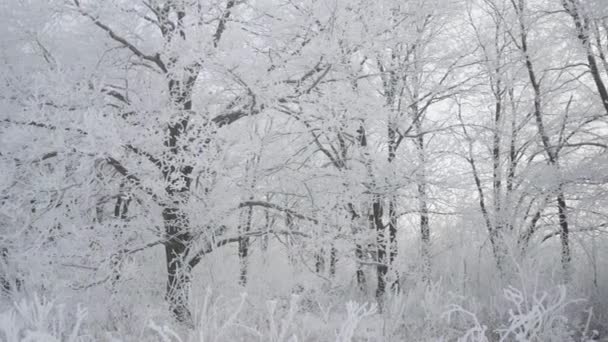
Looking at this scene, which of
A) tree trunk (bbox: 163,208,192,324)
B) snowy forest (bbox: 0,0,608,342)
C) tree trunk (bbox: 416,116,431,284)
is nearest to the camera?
snowy forest (bbox: 0,0,608,342)

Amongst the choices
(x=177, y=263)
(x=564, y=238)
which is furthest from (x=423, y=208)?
(x=177, y=263)

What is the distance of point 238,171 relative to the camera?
21.5 ft

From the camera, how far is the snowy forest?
16.8ft

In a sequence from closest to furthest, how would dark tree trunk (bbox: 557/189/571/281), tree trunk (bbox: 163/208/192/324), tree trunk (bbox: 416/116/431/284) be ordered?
tree trunk (bbox: 163/208/192/324) < tree trunk (bbox: 416/116/431/284) < dark tree trunk (bbox: 557/189/571/281)

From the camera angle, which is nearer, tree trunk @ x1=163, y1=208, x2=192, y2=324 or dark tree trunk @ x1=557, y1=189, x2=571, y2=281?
tree trunk @ x1=163, y1=208, x2=192, y2=324

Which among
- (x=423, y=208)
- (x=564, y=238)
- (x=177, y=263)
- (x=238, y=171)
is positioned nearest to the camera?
(x=177, y=263)

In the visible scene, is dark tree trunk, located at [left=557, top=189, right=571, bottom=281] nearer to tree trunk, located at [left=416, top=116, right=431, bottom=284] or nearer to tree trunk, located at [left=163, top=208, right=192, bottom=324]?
tree trunk, located at [left=416, top=116, right=431, bottom=284]

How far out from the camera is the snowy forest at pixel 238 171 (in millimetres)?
5117

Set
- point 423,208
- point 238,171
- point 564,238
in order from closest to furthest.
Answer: point 238,171, point 423,208, point 564,238

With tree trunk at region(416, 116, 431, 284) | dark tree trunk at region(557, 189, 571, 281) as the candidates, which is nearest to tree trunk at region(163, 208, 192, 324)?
tree trunk at region(416, 116, 431, 284)

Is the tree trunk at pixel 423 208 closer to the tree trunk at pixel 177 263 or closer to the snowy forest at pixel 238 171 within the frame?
the snowy forest at pixel 238 171

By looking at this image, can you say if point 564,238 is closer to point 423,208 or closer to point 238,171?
point 423,208

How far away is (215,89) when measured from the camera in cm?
716

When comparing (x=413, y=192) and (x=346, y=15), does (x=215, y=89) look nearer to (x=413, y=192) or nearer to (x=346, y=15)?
(x=346, y=15)
